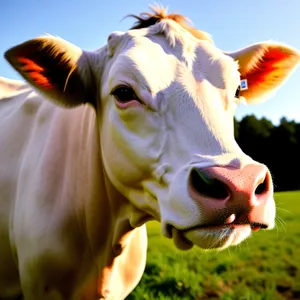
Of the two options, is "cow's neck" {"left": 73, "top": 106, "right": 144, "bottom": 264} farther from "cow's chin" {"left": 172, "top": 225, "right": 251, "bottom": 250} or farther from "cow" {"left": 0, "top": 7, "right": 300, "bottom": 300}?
"cow's chin" {"left": 172, "top": 225, "right": 251, "bottom": 250}

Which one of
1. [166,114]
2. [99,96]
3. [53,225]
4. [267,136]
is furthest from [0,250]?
[267,136]

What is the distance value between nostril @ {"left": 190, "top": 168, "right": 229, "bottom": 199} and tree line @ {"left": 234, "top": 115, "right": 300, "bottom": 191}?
54.5 meters

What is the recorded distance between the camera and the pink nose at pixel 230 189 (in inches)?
69.6

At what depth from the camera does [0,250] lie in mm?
3518

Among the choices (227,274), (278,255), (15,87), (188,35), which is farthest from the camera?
(278,255)

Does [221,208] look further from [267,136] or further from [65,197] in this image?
[267,136]

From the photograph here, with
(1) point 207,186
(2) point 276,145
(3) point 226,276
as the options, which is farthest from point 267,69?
(2) point 276,145

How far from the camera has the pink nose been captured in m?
1.77

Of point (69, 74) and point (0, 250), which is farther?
point (0, 250)

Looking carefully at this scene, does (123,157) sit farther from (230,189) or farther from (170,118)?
(230,189)

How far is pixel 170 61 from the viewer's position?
2.37 meters

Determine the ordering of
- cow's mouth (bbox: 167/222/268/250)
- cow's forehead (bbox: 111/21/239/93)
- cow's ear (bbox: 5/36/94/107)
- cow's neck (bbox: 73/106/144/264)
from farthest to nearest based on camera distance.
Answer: cow's neck (bbox: 73/106/144/264)
cow's ear (bbox: 5/36/94/107)
cow's forehead (bbox: 111/21/239/93)
cow's mouth (bbox: 167/222/268/250)

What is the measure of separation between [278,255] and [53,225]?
5912 millimetres

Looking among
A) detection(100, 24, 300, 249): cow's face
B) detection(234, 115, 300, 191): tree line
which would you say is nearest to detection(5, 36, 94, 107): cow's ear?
detection(100, 24, 300, 249): cow's face
